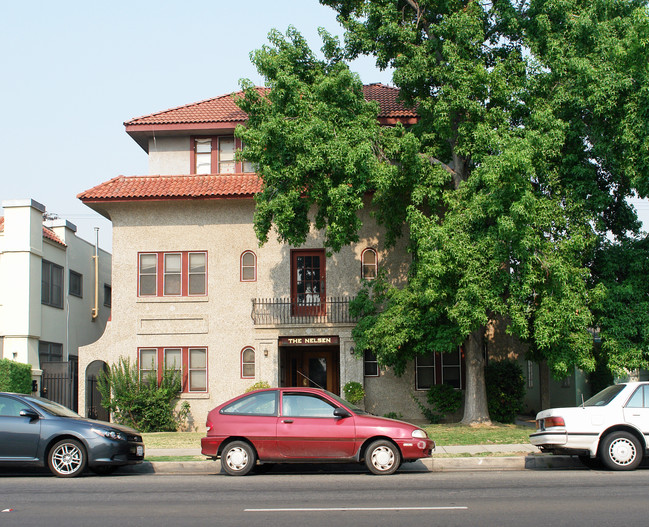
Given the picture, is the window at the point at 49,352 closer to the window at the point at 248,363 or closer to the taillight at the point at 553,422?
the window at the point at 248,363

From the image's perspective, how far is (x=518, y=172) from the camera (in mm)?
17719

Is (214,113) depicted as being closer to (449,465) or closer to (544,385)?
(544,385)

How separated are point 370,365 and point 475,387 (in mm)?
3913

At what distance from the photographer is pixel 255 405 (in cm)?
1321

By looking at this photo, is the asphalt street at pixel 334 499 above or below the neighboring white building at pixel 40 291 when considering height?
below

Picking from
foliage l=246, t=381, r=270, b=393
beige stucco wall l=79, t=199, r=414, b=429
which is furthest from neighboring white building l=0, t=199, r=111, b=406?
foliage l=246, t=381, r=270, b=393

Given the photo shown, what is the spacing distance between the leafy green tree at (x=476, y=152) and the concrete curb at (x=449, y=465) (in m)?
4.65

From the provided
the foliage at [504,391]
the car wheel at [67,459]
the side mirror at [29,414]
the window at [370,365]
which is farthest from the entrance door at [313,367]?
the side mirror at [29,414]

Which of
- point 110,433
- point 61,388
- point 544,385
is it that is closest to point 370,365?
point 544,385

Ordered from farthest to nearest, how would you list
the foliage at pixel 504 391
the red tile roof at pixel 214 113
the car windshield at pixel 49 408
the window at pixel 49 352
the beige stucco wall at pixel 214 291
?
1. the window at pixel 49 352
2. the red tile roof at pixel 214 113
3. the beige stucco wall at pixel 214 291
4. the foliage at pixel 504 391
5. the car windshield at pixel 49 408

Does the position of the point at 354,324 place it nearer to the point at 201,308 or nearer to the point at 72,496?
the point at 201,308

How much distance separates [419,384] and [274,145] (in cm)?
949

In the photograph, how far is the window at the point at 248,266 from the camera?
2427cm

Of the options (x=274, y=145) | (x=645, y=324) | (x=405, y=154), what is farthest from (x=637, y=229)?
(x=274, y=145)
